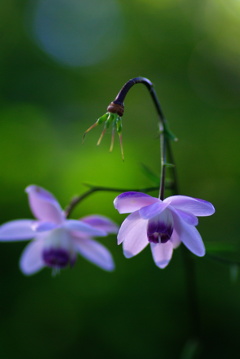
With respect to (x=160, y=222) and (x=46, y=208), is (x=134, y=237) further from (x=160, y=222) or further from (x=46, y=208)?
(x=46, y=208)

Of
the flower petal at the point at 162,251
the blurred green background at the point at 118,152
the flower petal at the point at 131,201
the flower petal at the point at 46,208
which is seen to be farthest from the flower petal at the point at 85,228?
the blurred green background at the point at 118,152

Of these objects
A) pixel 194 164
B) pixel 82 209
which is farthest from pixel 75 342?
pixel 194 164

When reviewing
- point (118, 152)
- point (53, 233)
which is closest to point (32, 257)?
point (53, 233)

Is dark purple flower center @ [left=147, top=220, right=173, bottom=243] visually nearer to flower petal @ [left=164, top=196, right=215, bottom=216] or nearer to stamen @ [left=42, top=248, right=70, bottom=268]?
flower petal @ [left=164, top=196, right=215, bottom=216]

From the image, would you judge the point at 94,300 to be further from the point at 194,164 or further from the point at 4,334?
the point at 194,164

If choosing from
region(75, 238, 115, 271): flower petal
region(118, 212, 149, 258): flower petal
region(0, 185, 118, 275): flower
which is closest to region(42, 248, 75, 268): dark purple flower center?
region(0, 185, 118, 275): flower

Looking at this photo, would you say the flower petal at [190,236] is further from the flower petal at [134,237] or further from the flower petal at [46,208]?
the flower petal at [46,208]
